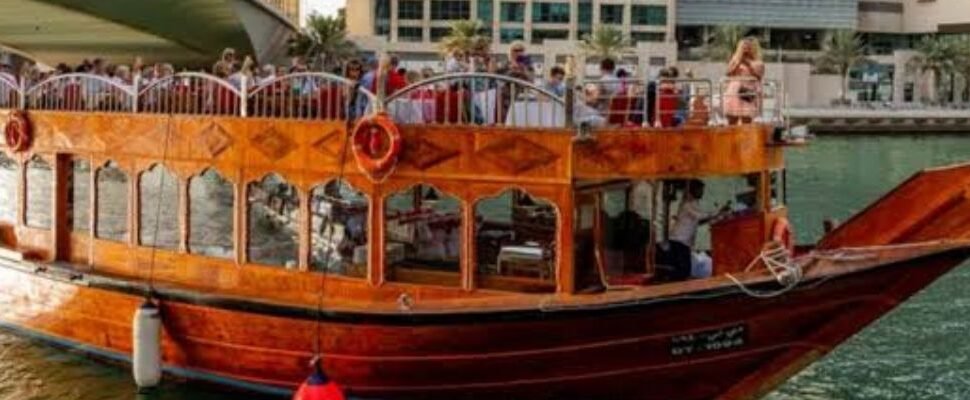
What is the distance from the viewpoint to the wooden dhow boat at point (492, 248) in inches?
413

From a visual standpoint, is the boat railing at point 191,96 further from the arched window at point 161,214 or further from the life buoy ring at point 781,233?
the life buoy ring at point 781,233

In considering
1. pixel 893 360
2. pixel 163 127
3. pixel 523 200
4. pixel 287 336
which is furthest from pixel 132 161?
pixel 893 360

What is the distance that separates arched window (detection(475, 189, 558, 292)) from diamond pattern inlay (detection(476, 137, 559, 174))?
27 cm

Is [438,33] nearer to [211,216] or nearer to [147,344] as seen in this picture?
[211,216]

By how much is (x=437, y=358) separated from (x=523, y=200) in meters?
1.60

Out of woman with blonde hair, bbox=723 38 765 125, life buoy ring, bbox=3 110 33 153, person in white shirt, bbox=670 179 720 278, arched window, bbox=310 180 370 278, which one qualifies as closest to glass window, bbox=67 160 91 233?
life buoy ring, bbox=3 110 33 153

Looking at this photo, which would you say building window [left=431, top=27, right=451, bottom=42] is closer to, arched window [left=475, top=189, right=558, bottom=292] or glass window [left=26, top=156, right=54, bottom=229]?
glass window [left=26, top=156, right=54, bottom=229]

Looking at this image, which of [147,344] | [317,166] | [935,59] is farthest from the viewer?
[935,59]

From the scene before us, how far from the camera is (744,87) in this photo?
11.1 metres

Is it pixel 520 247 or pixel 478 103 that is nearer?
pixel 478 103

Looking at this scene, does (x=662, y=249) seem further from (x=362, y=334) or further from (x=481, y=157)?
(x=362, y=334)

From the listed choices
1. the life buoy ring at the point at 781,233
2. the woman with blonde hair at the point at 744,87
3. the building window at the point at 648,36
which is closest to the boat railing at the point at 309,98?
the woman with blonde hair at the point at 744,87

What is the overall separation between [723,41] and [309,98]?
88704 mm

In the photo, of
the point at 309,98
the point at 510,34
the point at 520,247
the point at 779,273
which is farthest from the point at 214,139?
the point at 510,34
